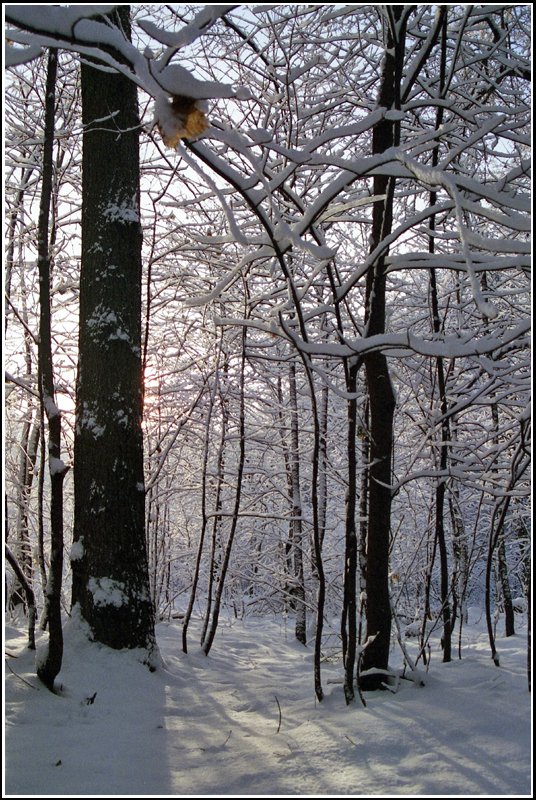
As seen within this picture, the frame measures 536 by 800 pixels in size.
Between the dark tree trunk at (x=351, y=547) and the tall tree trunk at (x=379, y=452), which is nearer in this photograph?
the dark tree trunk at (x=351, y=547)

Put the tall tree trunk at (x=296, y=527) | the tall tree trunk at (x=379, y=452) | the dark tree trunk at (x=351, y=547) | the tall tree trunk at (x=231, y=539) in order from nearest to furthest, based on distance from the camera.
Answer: the dark tree trunk at (x=351, y=547), the tall tree trunk at (x=379, y=452), the tall tree trunk at (x=231, y=539), the tall tree trunk at (x=296, y=527)

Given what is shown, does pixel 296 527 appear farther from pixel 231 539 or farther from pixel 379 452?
pixel 379 452

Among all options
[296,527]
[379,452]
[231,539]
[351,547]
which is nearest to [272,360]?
[379,452]

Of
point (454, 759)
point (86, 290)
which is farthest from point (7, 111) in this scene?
point (454, 759)

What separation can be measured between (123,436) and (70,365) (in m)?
3.47

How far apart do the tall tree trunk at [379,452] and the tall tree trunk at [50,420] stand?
1.57 metres

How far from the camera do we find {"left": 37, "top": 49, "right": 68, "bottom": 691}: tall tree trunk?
2.38 m

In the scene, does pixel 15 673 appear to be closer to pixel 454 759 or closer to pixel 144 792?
pixel 144 792

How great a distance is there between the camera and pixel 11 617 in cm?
513

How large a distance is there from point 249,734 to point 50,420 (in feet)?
5.21

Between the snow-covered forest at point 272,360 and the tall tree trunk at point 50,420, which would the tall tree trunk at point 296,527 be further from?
the tall tree trunk at point 50,420

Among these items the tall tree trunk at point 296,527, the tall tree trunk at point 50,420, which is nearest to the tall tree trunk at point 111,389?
the tall tree trunk at point 50,420

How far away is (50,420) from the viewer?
2.39m

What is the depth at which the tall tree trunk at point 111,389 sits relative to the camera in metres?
3.10
